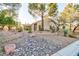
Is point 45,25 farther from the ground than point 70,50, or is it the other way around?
point 45,25

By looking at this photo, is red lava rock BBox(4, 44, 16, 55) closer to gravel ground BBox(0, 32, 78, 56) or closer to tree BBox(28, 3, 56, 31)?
gravel ground BBox(0, 32, 78, 56)

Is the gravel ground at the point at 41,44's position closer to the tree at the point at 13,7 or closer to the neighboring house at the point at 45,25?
the neighboring house at the point at 45,25

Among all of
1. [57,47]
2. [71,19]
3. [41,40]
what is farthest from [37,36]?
[71,19]

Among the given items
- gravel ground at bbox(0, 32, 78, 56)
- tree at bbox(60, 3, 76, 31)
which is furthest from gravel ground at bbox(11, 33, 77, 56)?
tree at bbox(60, 3, 76, 31)

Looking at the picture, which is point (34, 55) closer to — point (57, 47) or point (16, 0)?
point (57, 47)

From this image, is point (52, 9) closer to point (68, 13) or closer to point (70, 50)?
point (68, 13)

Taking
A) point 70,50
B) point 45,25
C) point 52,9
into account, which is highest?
point 52,9

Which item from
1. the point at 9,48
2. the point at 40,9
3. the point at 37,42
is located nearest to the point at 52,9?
the point at 40,9
